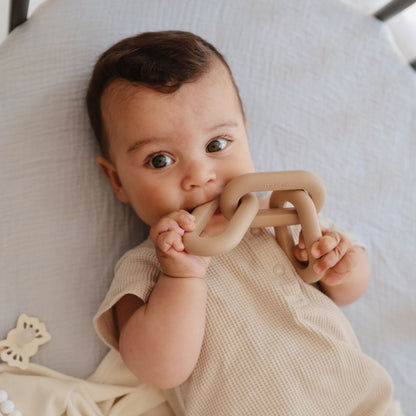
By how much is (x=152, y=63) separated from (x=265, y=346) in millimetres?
460

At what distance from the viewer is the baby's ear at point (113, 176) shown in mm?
944

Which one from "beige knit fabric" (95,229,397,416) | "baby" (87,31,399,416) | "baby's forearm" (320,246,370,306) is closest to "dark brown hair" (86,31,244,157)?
"baby" (87,31,399,416)

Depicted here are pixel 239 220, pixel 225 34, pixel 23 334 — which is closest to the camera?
pixel 239 220

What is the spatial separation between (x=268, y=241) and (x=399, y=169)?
0.37 m

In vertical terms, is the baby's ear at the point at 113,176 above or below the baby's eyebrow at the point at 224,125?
below

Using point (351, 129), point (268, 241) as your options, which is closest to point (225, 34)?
point (351, 129)

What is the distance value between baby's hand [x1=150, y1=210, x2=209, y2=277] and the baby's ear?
155 millimetres

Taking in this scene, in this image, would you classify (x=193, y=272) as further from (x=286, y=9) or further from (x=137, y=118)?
(x=286, y=9)

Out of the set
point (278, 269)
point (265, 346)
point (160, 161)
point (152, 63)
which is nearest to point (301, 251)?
point (278, 269)

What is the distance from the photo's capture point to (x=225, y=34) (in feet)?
3.55

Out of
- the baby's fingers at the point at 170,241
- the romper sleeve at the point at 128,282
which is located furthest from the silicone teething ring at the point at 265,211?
the romper sleeve at the point at 128,282

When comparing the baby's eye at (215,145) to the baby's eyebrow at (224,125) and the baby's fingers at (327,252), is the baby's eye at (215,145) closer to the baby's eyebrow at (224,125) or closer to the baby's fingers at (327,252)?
the baby's eyebrow at (224,125)

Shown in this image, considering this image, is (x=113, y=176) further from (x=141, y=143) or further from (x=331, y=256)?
(x=331, y=256)

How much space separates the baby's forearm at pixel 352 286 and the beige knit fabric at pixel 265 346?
0.17 ft
